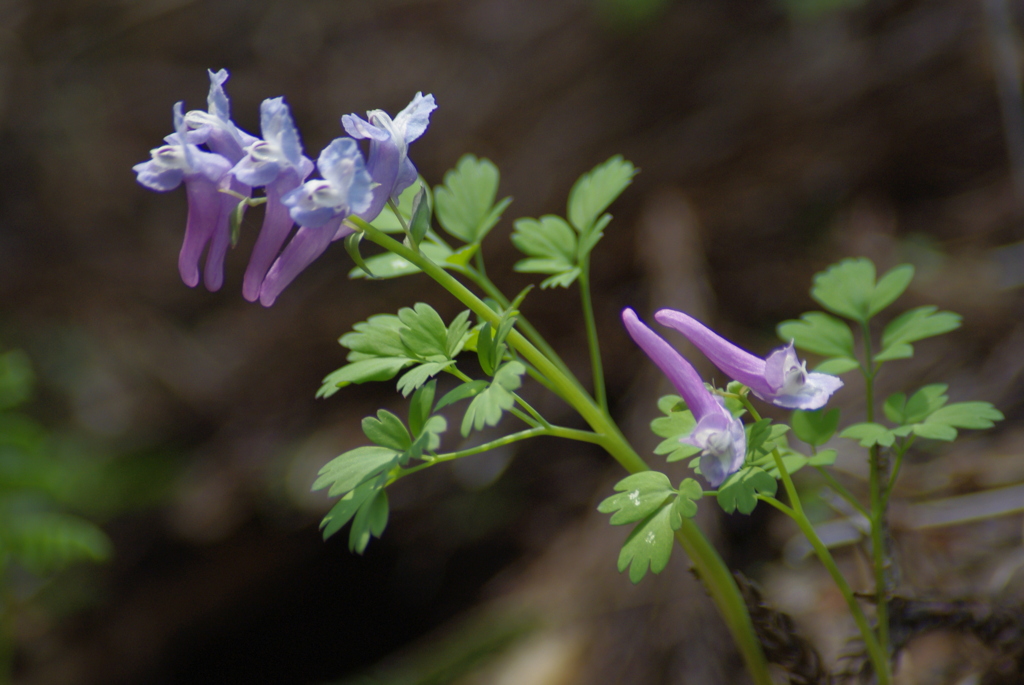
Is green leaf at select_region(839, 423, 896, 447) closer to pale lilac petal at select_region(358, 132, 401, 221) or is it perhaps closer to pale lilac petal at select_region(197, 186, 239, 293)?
pale lilac petal at select_region(358, 132, 401, 221)

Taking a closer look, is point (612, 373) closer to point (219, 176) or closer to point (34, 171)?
point (219, 176)

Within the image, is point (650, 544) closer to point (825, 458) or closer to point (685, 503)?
point (685, 503)

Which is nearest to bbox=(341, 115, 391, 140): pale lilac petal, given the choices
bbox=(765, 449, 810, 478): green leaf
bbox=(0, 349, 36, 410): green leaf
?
bbox=(765, 449, 810, 478): green leaf

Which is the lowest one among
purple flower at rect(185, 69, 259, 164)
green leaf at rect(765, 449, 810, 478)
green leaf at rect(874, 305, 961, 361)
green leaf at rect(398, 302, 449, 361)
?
green leaf at rect(765, 449, 810, 478)

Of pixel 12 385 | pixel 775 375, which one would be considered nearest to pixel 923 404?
pixel 775 375

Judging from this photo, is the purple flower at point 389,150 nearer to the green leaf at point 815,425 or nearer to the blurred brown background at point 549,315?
the green leaf at point 815,425

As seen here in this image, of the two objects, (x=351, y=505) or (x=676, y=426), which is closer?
(x=351, y=505)
